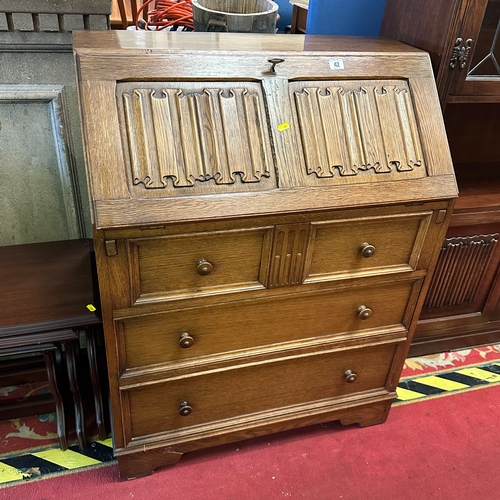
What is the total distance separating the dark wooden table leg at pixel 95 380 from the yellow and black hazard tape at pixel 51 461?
6cm

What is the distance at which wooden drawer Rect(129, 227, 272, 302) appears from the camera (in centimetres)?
121

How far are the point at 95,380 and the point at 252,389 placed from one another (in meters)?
0.55

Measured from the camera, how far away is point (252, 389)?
1.62 m

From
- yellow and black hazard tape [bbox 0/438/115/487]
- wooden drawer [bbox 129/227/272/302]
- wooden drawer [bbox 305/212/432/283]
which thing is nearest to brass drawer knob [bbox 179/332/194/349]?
wooden drawer [bbox 129/227/272/302]

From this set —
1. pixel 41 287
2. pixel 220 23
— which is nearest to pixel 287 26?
pixel 220 23

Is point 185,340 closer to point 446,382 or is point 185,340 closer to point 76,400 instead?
point 76,400

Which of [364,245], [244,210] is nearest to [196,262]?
[244,210]

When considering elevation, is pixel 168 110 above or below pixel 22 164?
above

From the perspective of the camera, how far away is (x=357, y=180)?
1314mm

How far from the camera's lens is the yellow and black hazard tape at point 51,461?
1.62 m

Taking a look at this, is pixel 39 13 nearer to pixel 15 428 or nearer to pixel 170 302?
pixel 170 302

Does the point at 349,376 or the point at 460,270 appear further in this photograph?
the point at 460,270

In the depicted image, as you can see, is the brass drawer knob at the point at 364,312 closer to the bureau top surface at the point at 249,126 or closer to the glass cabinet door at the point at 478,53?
the bureau top surface at the point at 249,126

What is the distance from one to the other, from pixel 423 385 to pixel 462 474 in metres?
0.42
